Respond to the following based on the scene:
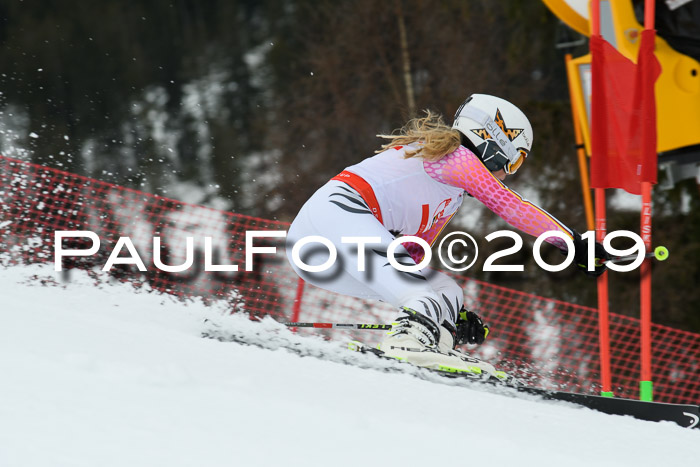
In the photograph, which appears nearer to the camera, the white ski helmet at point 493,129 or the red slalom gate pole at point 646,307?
the white ski helmet at point 493,129

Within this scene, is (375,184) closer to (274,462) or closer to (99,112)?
(274,462)

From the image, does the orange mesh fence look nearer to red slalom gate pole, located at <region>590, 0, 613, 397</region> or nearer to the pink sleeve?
red slalom gate pole, located at <region>590, 0, 613, 397</region>

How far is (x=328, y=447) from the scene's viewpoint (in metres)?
1.91

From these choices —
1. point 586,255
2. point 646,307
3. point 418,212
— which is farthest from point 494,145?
point 646,307

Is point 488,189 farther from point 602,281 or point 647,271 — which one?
point 602,281

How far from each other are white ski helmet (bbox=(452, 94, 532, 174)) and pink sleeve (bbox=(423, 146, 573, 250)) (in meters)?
0.12

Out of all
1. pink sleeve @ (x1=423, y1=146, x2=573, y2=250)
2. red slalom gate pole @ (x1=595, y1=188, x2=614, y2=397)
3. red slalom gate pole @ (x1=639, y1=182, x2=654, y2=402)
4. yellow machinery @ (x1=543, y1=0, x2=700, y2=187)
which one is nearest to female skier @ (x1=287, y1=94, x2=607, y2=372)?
pink sleeve @ (x1=423, y1=146, x2=573, y2=250)

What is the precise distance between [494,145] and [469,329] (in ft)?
2.57

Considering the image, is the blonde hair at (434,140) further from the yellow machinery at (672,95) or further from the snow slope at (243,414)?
the yellow machinery at (672,95)

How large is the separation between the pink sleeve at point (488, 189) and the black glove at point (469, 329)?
0.55m

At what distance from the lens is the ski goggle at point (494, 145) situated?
3064mm

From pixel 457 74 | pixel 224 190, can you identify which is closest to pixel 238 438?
pixel 457 74

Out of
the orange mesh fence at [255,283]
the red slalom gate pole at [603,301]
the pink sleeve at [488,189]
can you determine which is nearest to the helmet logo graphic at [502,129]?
the pink sleeve at [488,189]

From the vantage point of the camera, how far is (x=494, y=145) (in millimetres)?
3072
